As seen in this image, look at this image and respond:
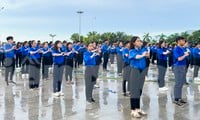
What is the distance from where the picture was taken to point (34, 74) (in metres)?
14.0

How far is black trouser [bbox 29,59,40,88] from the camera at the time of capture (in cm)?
1384

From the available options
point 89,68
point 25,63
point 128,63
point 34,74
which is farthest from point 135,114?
point 25,63

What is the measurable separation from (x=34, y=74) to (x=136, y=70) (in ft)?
20.0

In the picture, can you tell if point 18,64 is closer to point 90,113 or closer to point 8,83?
point 8,83

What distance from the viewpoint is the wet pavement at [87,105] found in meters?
8.80

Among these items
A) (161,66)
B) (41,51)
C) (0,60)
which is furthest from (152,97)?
(0,60)

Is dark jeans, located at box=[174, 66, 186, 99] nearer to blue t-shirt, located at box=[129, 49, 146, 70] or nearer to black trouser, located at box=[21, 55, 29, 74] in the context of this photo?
blue t-shirt, located at box=[129, 49, 146, 70]

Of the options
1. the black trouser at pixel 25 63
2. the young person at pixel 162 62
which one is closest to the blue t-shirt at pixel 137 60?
the young person at pixel 162 62

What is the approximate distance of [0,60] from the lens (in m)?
22.7

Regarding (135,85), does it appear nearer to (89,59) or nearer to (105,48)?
(89,59)

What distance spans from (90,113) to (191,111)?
2439 mm

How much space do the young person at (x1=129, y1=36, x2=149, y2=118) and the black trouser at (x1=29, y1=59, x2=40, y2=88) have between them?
580 cm

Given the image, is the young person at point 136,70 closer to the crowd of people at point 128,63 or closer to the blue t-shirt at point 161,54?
the crowd of people at point 128,63

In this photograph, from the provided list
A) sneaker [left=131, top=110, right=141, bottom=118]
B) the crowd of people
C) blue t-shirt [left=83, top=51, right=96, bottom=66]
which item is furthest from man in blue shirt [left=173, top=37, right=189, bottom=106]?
blue t-shirt [left=83, top=51, right=96, bottom=66]
